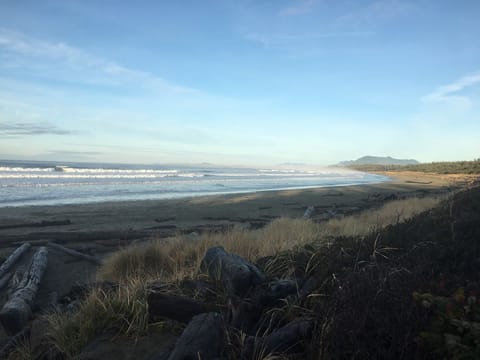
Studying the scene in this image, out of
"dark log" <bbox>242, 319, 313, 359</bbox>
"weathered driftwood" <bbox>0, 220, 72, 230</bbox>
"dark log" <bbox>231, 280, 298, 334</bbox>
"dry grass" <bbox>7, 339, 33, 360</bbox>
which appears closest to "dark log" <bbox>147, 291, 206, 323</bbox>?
"dark log" <bbox>231, 280, 298, 334</bbox>

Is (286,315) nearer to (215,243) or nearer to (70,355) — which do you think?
(70,355)

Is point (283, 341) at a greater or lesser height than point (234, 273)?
lesser

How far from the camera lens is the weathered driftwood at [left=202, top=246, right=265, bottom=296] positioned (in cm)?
462

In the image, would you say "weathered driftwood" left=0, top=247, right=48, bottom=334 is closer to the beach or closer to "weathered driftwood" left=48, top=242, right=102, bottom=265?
the beach

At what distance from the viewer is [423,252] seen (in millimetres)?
5008

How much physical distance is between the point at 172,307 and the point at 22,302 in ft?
10.6

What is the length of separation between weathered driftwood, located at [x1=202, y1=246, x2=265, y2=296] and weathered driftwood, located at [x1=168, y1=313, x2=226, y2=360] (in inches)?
29.7

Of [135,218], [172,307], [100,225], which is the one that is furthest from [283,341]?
[135,218]

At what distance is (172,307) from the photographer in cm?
436

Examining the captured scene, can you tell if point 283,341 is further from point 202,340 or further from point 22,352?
point 22,352

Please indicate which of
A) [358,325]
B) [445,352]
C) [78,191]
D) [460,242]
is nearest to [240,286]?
[358,325]

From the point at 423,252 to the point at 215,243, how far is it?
4.05 meters

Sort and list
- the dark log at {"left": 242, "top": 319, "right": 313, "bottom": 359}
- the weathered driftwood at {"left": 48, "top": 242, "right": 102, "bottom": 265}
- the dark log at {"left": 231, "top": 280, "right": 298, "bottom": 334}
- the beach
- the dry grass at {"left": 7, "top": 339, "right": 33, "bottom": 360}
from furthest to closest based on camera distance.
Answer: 1. the weathered driftwood at {"left": 48, "top": 242, "right": 102, "bottom": 265}
2. the beach
3. the dry grass at {"left": 7, "top": 339, "right": 33, "bottom": 360}
4. the dark log at {"left": 231, "top": 280, "right": 298, "bottom": 334}
5. the dark log at {"left": 242, "top": 319, "right": 313, "bottom": 359}

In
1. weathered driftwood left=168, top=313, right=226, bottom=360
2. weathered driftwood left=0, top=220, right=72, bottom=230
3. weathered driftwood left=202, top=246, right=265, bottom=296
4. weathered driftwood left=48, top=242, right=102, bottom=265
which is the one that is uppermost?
weathered driftwood left=202, top=246, right=265, bottom=296
